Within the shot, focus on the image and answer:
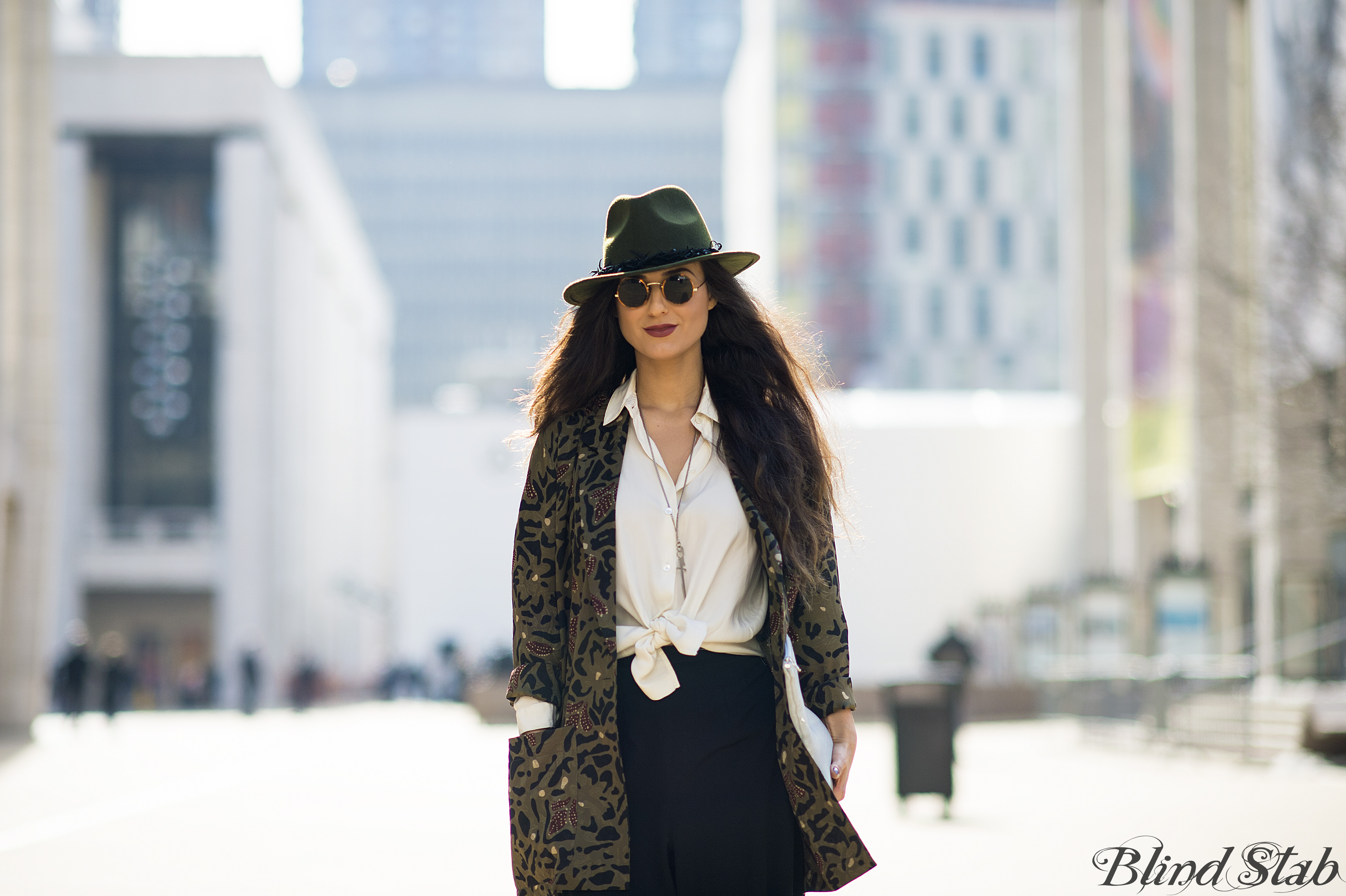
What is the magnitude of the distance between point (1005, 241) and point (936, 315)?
18.7 ft

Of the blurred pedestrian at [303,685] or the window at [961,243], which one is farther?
the window at [961,243]

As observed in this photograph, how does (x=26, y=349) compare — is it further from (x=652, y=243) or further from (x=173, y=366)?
(x=652, y=243)

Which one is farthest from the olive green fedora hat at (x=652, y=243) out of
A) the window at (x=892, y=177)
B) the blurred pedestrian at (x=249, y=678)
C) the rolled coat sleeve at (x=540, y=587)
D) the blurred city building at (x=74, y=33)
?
the window at (x=892, y=177)

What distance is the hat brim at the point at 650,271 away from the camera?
11.9 feet

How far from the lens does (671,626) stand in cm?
338

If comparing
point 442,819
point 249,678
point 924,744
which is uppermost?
point 924,744

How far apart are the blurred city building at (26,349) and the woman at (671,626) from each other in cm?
2580

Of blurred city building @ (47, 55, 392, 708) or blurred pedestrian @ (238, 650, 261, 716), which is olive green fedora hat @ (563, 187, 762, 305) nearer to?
blurred pedestrian @ (238, 650, 261, 716)

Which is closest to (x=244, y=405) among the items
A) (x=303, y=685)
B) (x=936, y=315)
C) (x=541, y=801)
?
(x=303, y=685)

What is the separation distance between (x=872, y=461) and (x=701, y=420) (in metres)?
45.0

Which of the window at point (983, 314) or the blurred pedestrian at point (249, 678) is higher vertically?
the window at point (983, 314)

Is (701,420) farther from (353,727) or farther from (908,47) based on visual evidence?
(908,47)

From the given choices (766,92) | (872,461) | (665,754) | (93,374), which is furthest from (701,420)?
(766,92)

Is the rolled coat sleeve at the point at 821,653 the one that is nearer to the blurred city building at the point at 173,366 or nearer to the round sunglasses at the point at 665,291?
the round sunglasses at the point at 665,291
